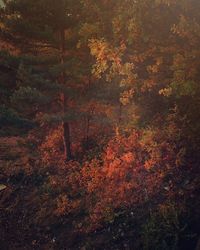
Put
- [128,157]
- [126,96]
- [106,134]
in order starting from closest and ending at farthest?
[126,96] → [128,157] → [106,134]

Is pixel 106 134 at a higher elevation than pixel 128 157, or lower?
lower

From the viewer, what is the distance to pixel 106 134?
2103 cm

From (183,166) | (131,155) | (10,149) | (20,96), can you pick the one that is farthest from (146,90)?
(10,149)

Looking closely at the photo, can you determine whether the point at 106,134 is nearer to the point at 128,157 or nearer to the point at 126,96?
the point at 128,157

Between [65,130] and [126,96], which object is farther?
[65,130]

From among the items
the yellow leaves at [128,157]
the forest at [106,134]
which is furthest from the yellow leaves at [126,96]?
the yellow leaves at [128,157]

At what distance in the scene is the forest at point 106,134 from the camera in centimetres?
1361

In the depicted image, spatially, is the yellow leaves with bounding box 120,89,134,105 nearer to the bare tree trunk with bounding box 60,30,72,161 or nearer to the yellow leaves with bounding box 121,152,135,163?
the yellow leaves with bounding box 121,152,135,163

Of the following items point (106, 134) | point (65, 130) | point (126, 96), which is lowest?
point (106, 134)

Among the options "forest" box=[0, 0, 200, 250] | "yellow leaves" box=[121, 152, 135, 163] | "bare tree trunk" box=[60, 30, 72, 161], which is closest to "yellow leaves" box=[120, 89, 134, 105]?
"forest" box=[0, 0, 200, 250]

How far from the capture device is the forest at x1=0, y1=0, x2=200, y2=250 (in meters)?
13.6

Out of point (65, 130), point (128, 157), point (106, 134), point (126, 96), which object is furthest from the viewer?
point (106, 134)

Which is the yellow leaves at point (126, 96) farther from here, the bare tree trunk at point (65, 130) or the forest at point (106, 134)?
the bare tree trunk at point (65, 130)

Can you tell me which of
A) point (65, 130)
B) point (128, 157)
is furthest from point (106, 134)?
point (128, 157)
